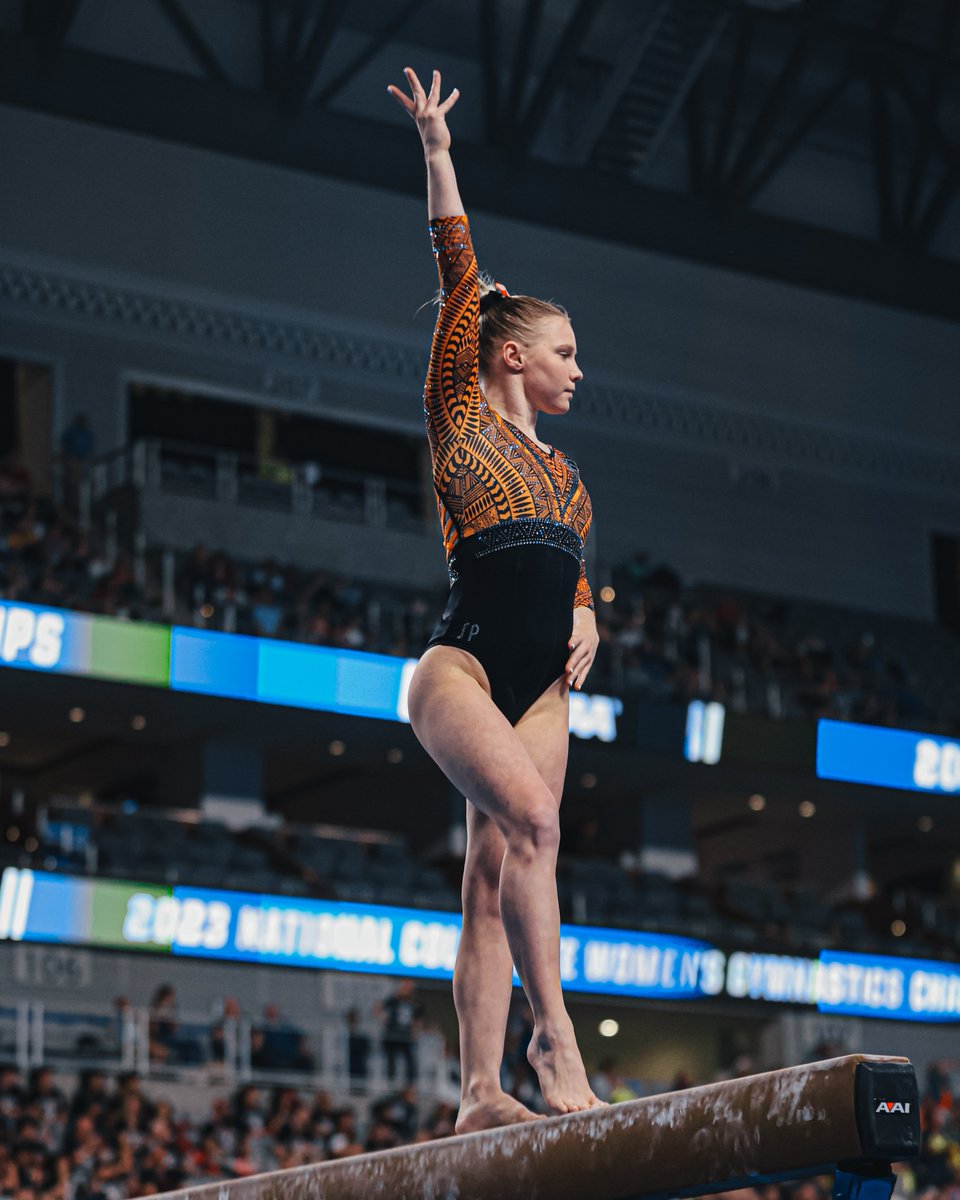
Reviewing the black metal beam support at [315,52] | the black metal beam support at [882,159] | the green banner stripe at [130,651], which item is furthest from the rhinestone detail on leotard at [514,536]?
the black metal beam support at [882,159]

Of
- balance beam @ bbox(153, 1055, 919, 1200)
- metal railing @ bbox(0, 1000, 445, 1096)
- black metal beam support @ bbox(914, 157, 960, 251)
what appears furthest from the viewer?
black metal beam support @ bbox(914, 157, 960, 251)

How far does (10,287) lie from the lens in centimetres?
2112

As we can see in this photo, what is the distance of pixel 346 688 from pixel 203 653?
1.52 meters

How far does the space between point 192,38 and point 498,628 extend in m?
17.6

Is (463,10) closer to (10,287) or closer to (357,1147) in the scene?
(10,287)

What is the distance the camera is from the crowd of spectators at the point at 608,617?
18.2m

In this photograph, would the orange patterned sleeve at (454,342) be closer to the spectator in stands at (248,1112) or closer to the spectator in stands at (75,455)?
the spectator in stands at (248,1112)

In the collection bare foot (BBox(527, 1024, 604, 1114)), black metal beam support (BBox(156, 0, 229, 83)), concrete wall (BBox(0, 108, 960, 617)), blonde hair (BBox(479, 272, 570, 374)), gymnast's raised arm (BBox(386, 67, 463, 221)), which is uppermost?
black metal beam support (BBox(156, 0, 229, 83))

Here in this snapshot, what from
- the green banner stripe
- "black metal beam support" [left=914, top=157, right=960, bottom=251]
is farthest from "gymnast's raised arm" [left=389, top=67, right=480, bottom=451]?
"black metal beam support" [left=914, top=157, right=960, bottom=251]

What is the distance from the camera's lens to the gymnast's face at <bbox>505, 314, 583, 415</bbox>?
422 centimetres

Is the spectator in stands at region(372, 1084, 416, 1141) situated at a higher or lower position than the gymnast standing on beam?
lower

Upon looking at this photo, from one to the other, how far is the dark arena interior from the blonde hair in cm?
928

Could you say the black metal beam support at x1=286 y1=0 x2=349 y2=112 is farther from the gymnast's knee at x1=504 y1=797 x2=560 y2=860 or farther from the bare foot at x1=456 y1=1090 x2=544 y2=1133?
the bare foot at x1=456 y1=1090 x2=544 y2=1133

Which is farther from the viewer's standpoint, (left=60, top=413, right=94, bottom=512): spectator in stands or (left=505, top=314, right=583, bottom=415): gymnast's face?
(left=60, top=413, right=94, bottom=512): spectator in stands
